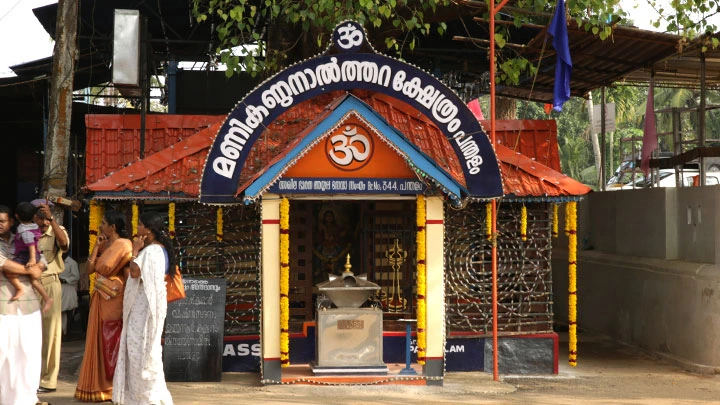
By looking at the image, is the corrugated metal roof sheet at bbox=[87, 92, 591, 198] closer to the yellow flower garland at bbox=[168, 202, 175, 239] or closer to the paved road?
the yellow flower garland at bbox=[168, 202, 175, 239]

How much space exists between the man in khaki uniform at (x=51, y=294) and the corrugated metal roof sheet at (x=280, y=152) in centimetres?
124

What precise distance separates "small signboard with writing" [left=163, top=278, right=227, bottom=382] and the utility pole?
1767mm

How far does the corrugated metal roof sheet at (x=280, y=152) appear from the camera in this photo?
10.7 metres

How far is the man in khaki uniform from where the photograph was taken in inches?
369

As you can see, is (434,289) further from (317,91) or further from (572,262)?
(317,91)

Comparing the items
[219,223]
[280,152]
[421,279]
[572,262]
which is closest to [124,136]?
[219,223]

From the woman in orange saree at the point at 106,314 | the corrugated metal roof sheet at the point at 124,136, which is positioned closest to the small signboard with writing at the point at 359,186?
the woman in orange saree at the point at 106,314

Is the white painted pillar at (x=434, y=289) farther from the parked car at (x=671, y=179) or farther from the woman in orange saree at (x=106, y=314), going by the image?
the parked car at (x=671, y=179)

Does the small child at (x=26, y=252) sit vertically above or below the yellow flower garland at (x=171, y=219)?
below

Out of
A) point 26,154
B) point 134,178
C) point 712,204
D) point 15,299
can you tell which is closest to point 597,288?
point 712,204

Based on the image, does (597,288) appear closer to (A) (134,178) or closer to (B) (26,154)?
(A) (134,178)

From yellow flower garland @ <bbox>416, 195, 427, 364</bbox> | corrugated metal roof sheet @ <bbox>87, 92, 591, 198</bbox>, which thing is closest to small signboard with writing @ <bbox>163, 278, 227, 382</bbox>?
corrugated metal roof sheet @ <bbox>87, 92, 591, 198</bbox>

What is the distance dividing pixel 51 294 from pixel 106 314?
0.99m

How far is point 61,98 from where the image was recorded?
35.8ft
